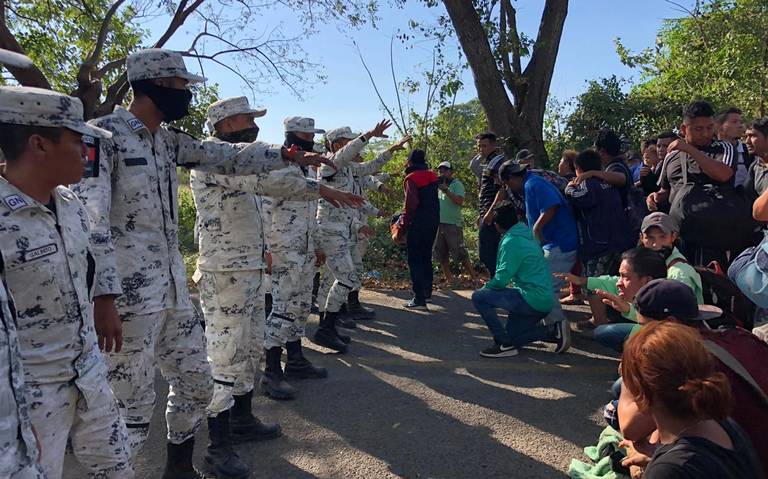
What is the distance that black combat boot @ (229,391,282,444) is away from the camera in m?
Result: 3.60

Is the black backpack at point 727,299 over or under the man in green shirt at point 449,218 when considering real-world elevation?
under

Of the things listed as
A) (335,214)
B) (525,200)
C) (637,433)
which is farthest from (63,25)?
(637,433)

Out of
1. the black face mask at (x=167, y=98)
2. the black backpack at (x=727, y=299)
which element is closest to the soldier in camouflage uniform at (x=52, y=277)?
the black face mask at (x=167, y=98)

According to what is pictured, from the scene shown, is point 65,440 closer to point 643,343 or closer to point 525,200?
point 643,343

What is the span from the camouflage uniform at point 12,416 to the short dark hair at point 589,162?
5.10 meters

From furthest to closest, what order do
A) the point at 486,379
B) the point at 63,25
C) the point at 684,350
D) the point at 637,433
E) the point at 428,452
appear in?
the point at 63,25 → the point at 486,379 → the point at 428,452 → the point at 637,433 → the point at 684,350

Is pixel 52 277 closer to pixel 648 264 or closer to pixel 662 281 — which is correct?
pixel 662 281

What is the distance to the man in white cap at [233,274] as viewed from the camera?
3.42 metres

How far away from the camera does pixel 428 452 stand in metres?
3.42

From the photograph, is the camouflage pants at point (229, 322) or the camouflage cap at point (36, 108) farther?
the camouflage pants at point (229, 322)

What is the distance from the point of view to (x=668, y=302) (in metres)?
2.52

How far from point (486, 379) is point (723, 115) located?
10.8ft

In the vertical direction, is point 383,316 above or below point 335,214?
below

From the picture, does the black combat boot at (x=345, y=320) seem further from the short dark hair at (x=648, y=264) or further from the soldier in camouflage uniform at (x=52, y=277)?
the soldier in camouflage uniform at (x=52, y=277)
